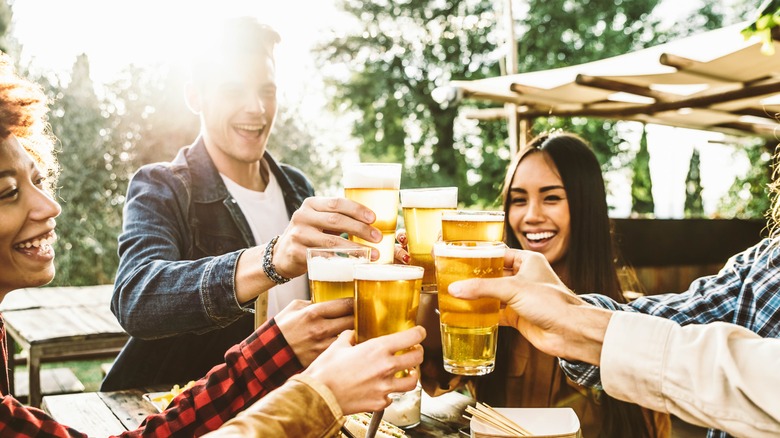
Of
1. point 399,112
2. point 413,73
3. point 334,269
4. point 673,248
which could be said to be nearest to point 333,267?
point 334,269

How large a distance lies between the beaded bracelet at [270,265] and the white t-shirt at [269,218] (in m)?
0.99

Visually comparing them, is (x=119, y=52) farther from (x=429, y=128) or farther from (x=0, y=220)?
(x=0, y=220)

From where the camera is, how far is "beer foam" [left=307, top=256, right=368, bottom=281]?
142 centimetres

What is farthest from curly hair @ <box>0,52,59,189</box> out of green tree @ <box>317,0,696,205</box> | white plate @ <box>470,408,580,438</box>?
green tree @ <box>317,0,696,205</box>

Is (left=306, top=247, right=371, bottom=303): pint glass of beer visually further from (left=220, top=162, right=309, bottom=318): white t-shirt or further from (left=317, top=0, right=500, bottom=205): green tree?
(left=317, top=0, right=500, bottom=205): green tree

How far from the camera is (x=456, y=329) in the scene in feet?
4.80

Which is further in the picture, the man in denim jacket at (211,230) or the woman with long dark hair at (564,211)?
the woman with long dark hair at (564,211)

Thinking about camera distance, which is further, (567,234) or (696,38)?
(696,38)

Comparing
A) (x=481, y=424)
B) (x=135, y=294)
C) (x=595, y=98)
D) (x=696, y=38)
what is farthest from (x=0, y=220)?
(x=595, y=98)

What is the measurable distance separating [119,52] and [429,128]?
855cm

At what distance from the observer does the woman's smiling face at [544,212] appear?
3205mm

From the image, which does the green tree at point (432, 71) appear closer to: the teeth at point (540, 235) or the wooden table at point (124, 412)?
the teeth at point (540, 235)

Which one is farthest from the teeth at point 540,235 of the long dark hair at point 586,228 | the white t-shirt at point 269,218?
the white t-shirt at point 269,218

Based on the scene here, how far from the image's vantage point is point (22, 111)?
194 cm
